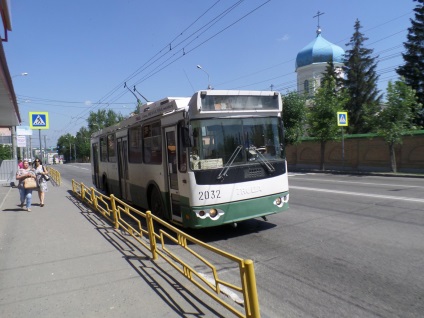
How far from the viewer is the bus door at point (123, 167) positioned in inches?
430

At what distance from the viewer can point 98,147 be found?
15.1 metres

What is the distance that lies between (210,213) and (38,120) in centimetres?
1599

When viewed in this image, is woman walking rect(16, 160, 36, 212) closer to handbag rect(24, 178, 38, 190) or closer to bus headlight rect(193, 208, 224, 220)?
handbag rect(24, 178, 38, 190)

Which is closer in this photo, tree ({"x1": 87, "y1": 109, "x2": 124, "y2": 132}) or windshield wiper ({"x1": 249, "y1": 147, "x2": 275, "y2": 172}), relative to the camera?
windshield wiper ({"x1": 249, "y1": 147, "x2": 275, "y2": 172})

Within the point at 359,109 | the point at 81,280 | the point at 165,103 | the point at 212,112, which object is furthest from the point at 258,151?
the point at 359,109

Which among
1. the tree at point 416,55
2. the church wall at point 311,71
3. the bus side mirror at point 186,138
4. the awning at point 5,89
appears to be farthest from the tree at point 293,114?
the bus side mirror at point 186,138

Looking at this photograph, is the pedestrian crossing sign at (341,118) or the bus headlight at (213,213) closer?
the bus headlight at (213,213)

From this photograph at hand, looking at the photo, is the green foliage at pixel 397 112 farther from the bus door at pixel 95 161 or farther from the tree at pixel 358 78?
the tree at pixel 358 78

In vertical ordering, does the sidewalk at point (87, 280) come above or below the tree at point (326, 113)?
below

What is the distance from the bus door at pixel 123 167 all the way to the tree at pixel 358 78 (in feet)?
114

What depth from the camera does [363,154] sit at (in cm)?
2503

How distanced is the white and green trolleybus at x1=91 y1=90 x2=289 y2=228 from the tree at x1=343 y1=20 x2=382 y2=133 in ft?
120

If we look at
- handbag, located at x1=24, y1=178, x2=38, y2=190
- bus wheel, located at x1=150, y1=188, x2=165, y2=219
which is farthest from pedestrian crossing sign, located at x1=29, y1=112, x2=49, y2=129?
bus wheel, located at x1=150, y1=188, x2=165, y2=219

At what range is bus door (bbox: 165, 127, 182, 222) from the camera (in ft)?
23.9
